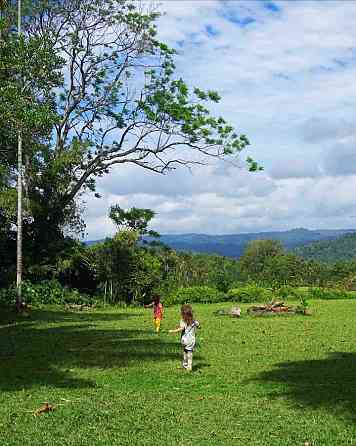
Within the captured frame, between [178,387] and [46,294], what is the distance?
1958 centimetres

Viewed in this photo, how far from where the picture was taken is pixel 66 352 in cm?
1418

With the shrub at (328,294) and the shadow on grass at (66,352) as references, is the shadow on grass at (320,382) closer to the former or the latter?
the shadow on grass at (66,352)

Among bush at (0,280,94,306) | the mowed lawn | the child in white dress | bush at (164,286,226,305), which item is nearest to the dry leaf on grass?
the mowed lawn

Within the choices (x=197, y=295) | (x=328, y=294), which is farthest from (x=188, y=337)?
(x=328, y=294)

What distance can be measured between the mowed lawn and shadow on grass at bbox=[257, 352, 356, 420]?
2 cm

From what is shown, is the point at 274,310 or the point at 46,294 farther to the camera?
the point at 46,294

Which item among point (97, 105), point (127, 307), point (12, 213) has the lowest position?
point (127, 307)

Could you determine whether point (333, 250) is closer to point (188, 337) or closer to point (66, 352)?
point (66, 352)

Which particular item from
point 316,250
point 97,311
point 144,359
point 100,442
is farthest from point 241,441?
point 316,250

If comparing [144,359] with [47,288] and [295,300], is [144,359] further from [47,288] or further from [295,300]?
[295,300]

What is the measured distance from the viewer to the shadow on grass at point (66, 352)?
36.5 ft

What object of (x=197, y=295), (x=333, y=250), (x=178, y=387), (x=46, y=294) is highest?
(x=333, y=250)

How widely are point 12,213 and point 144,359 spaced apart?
1706 centimetres

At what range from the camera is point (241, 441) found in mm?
7051
